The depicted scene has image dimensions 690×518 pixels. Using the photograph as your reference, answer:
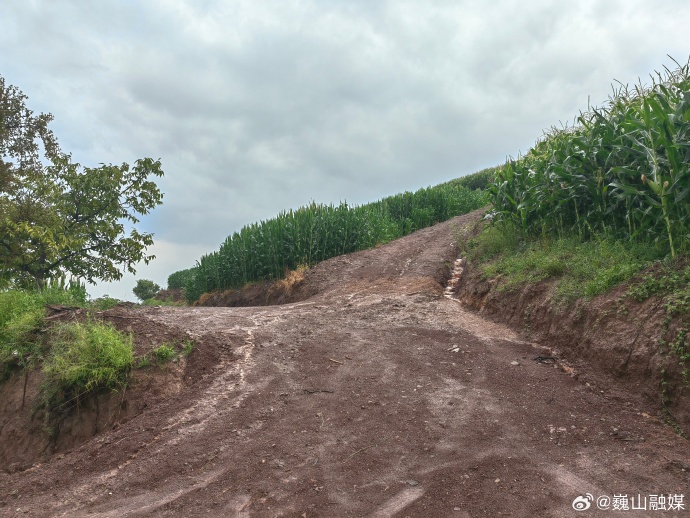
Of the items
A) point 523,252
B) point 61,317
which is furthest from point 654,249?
point 61,317

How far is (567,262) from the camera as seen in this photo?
7684mm

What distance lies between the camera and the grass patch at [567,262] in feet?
21.6

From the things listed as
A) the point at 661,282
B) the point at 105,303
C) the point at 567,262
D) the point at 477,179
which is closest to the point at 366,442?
the point at 661,282

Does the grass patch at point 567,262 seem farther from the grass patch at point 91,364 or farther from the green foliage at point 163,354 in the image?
the grass patch at point 91,364

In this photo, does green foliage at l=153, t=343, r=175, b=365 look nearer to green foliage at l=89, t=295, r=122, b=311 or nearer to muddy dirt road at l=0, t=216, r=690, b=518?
muddy dirt road at l=0, t=216, r=690, b=518

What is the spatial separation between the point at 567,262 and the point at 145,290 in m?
27.1

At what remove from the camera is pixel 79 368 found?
5984 millimetres

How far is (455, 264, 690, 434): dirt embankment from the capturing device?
16.6 ft

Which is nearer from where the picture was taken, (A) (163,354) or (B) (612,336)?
(B) (612,336)

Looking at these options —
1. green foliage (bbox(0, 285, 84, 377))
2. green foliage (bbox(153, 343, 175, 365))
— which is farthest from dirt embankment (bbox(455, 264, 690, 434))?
green foliage (bbox(0, 285, 84, 377))

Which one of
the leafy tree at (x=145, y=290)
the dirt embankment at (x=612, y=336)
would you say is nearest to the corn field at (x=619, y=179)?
the dirt embankment at (x=612, y=336)

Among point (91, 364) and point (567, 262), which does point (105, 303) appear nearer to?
point (91, 364)

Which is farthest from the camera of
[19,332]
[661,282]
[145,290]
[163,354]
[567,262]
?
[145,290]

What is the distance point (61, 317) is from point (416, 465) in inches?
247
